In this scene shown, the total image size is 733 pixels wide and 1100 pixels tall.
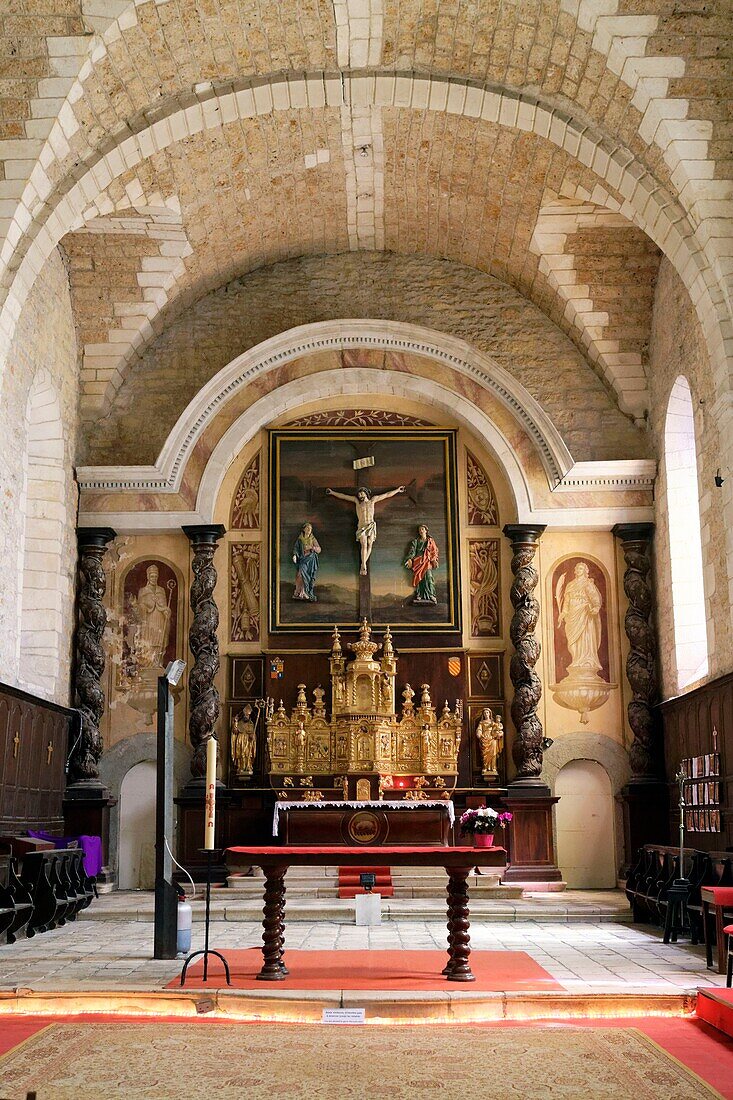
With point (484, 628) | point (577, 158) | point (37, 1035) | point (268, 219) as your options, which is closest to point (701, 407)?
point (577, 158)

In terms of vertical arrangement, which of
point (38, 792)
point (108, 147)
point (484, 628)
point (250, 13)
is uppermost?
point (250, 13)

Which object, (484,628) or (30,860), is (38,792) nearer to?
(30,860)

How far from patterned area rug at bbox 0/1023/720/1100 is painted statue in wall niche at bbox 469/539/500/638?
9.93 metres

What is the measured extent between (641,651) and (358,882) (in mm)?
4838

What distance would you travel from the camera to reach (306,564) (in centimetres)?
1628

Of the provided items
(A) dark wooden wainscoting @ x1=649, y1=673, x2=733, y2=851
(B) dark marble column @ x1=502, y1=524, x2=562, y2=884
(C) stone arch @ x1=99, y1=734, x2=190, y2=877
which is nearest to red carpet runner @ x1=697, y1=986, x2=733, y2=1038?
(A) dark wooden wainscoting @ x1=649, y1=673, x2=733, y2=851

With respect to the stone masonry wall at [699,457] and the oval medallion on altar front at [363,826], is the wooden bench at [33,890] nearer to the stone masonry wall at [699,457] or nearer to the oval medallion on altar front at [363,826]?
the oval medallion on altar front at [363,826]

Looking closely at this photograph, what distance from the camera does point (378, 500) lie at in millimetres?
16484

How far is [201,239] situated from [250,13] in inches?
166

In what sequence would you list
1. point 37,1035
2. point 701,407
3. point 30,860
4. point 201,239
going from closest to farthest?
point 37,1035, point 30,860, point 701,407, point 201,239

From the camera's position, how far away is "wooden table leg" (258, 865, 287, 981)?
7777mm

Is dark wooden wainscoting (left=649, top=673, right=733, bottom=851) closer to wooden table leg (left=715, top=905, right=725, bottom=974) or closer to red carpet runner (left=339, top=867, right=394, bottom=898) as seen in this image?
wooden table leg (left=715, top=905, right=725, bottom=974)

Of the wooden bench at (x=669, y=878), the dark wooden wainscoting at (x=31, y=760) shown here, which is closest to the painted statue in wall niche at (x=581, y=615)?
the wooden bench at (x=669, y=878)

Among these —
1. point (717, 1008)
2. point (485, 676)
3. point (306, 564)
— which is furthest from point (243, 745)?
point (717, 1008)
